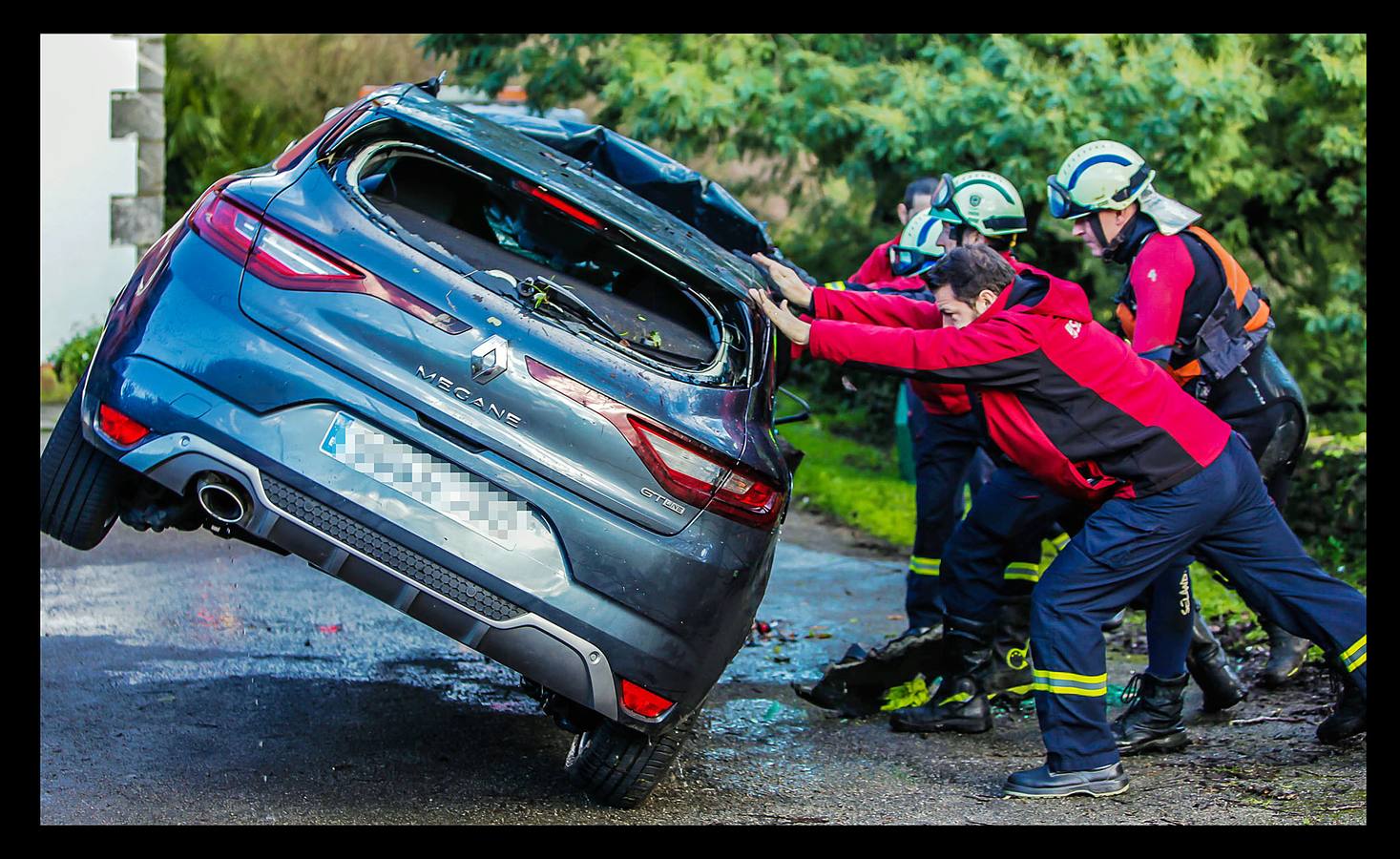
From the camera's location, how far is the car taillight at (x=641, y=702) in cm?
403

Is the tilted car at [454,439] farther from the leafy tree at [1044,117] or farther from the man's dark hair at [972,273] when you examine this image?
the leafy tree at [1044,117]

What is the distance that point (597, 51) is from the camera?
11.9 metres

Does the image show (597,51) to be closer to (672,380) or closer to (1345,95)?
(1345,95)

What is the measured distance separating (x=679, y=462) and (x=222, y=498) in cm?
119

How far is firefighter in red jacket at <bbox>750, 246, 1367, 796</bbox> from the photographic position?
4645 millimetres

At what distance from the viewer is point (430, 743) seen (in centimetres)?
502

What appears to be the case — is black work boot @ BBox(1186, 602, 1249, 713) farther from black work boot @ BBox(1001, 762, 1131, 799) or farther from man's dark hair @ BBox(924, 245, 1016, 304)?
man's dark hair @ BBox(924, 245, 1016, 304)

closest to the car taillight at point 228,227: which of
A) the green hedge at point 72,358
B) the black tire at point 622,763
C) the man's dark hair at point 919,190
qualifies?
the black tire at point 622,763

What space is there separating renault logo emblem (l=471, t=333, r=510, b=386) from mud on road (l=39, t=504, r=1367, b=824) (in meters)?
1.27

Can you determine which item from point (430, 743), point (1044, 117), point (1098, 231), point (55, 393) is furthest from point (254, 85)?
point (430, 743)

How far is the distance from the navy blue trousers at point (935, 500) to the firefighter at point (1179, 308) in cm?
80

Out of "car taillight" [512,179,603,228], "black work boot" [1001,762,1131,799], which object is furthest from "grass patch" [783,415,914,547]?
"car taillight" [512,179,603,228]
